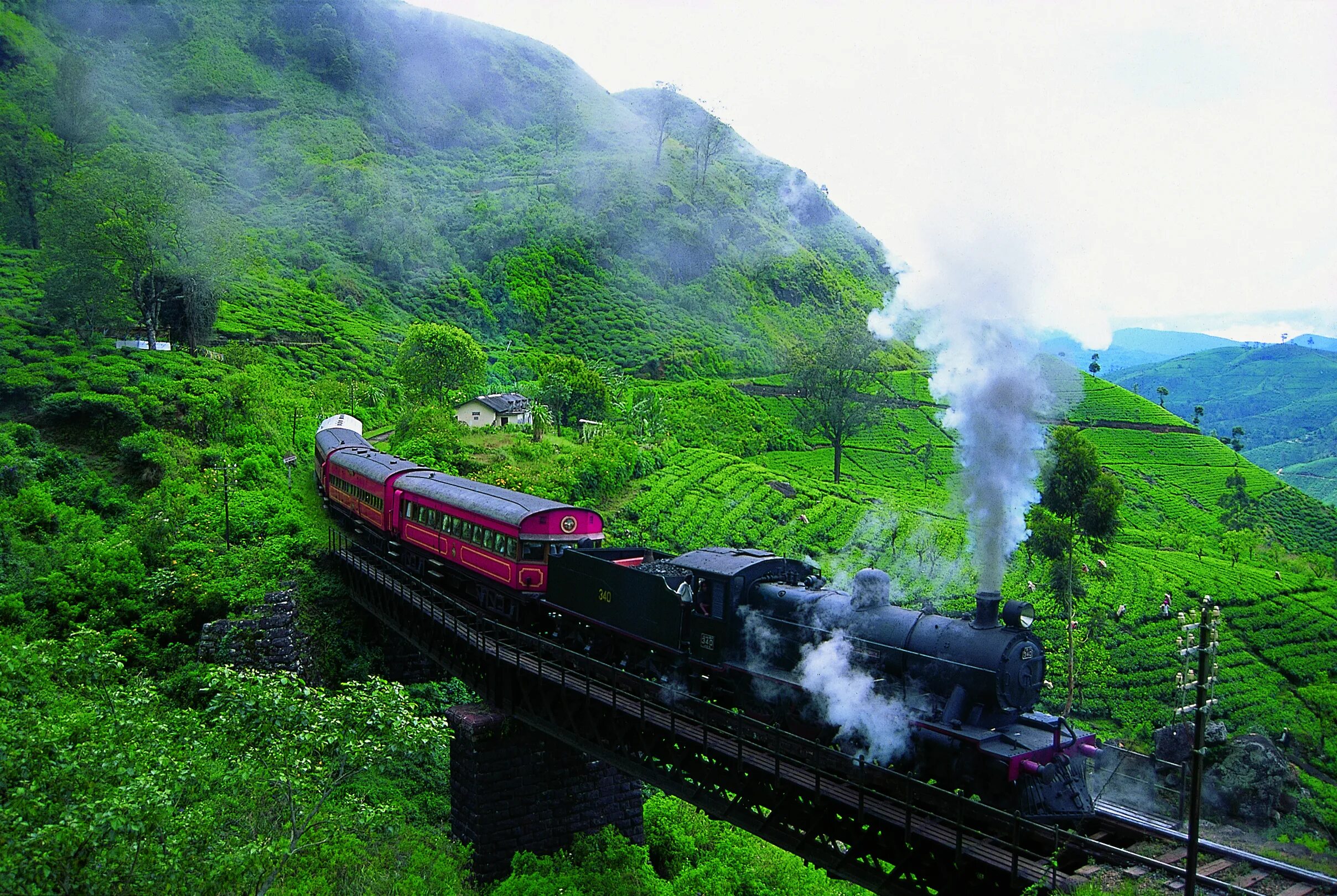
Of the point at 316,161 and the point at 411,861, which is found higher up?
the point at 316,161

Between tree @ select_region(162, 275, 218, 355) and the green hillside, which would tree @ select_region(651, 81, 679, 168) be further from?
tree @ select_region(162, 275, 218, 355)

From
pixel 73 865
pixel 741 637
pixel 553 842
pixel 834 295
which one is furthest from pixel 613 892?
pixel 834 295

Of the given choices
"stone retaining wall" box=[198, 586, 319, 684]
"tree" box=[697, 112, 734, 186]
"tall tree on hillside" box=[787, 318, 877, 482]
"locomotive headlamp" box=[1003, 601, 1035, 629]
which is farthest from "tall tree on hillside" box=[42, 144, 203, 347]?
"tree" box=[697, 112, 734, 186]

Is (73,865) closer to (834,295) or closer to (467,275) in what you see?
(467,275)

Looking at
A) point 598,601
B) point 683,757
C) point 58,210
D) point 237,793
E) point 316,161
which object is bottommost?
point 237,793

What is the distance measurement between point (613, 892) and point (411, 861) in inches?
183

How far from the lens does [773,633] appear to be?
14.5m

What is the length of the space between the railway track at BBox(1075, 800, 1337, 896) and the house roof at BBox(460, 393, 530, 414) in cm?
3776

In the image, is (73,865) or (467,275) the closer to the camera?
(73,865)

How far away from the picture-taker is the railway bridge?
33.9 ft

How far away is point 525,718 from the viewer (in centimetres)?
1823

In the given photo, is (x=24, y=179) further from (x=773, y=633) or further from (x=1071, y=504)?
(x=1071, y=504)

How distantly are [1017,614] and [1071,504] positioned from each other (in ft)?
74.6

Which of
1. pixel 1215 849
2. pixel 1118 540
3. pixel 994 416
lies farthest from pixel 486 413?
pixel 1215 849
